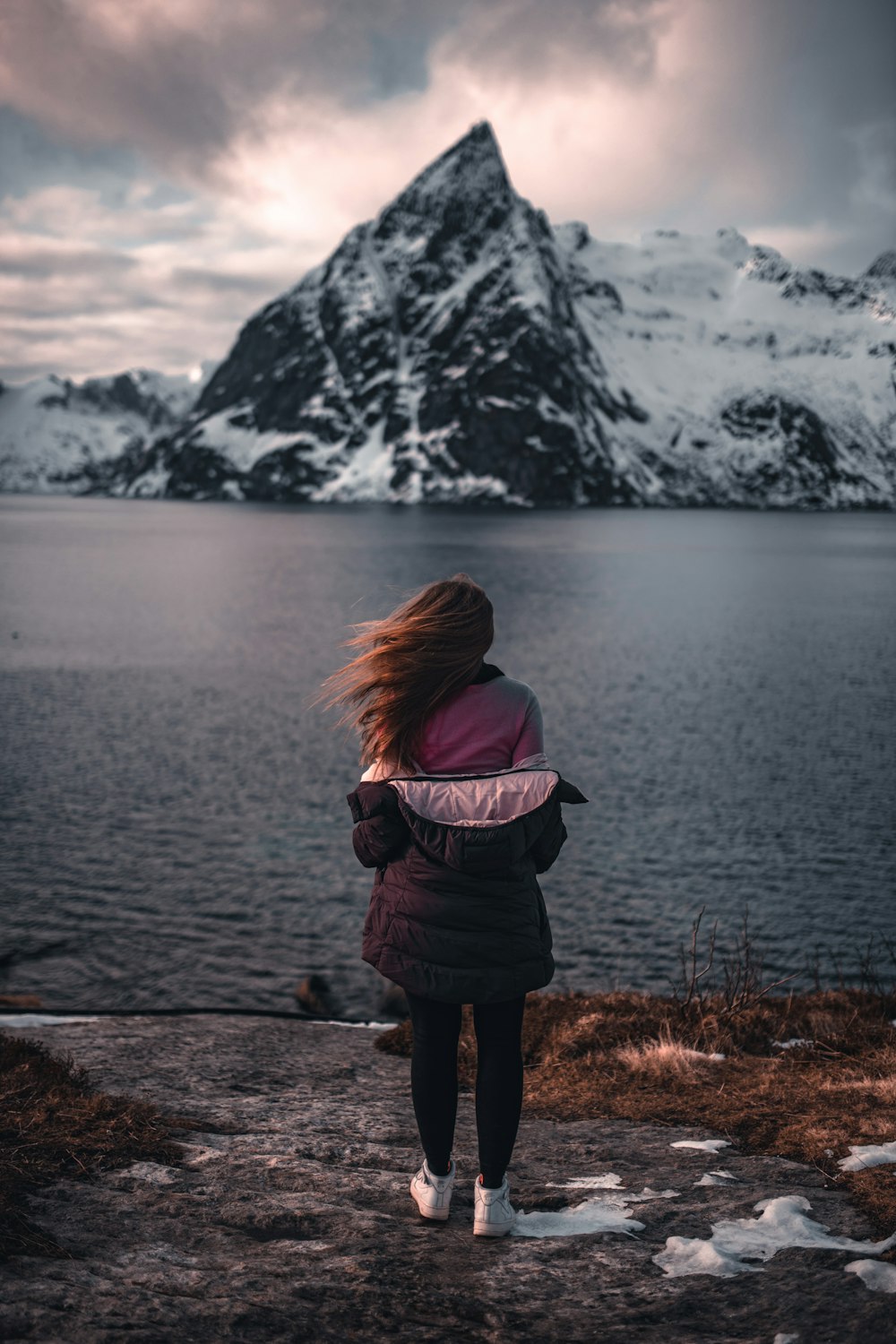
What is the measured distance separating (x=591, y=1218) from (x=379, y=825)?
217 centimetres

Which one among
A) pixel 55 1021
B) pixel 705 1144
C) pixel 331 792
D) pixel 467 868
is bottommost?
pixel 331 792

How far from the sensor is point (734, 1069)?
7301 millimetres

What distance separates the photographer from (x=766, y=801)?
1004 inches

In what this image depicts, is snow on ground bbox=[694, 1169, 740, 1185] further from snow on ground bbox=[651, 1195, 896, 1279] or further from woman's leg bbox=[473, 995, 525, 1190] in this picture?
woman's leg bbox=[473, 995, 525, 1190]

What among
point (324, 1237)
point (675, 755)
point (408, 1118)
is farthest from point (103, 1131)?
point (675, 755)

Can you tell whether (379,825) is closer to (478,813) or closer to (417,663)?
(478,813)

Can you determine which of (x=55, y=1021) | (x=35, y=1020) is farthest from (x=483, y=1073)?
(x=35, y=1020)

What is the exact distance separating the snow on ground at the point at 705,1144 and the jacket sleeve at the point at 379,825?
9.30 ft

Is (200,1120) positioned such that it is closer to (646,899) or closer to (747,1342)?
(747,1342)

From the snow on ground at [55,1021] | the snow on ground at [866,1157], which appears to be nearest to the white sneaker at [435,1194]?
the snow on ground at [866,1157]

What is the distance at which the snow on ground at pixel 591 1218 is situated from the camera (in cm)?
444

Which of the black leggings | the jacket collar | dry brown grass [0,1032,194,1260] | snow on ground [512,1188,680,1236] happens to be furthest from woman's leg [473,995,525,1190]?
dry brown grass [0,1032,194,1260]

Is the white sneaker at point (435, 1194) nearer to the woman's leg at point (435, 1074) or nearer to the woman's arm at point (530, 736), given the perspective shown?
the woman's leg at point (435, 1074)

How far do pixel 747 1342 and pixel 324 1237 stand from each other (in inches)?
71.2
